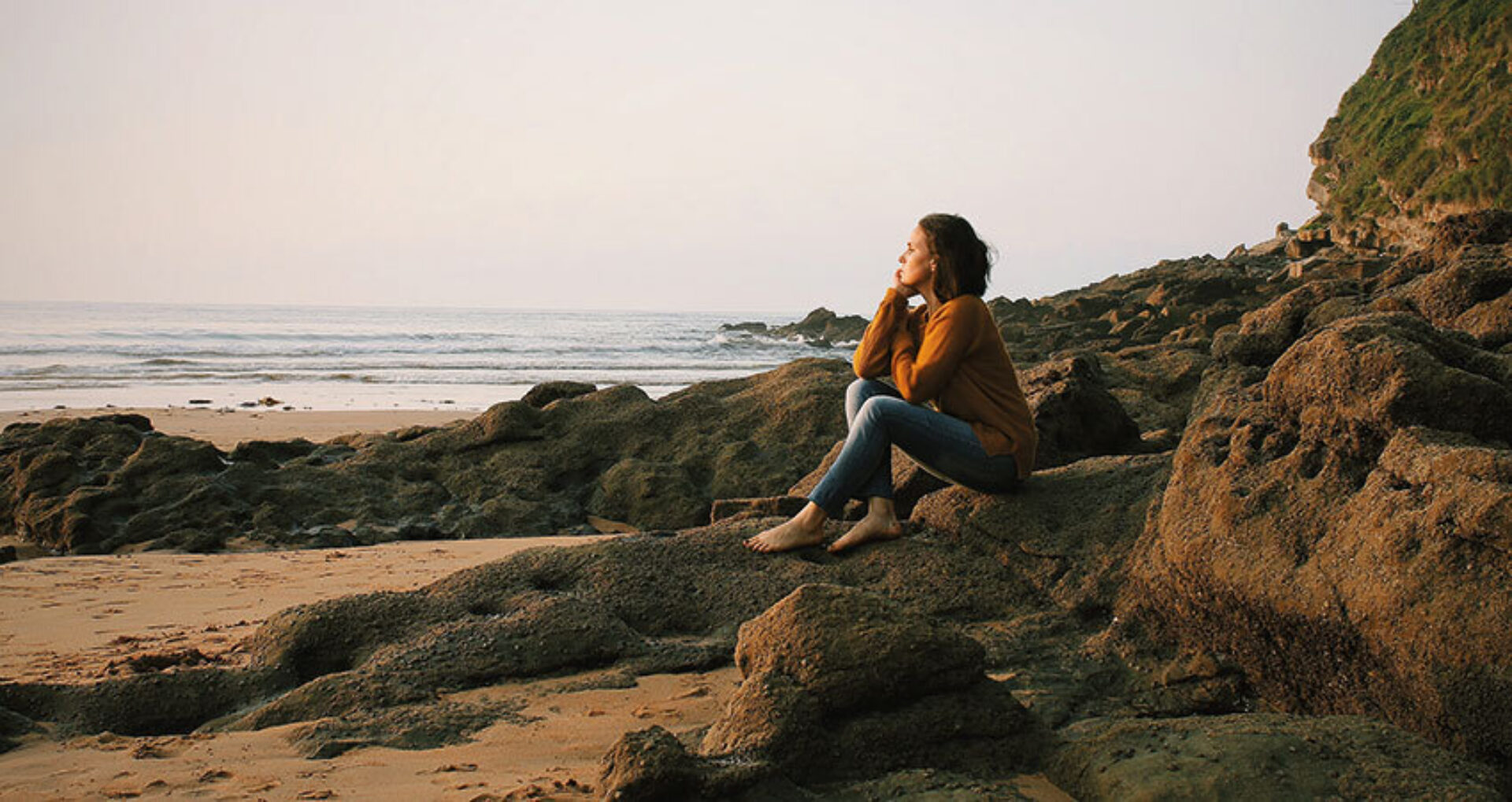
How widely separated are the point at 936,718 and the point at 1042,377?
337 cm

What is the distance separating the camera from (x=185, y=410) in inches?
669

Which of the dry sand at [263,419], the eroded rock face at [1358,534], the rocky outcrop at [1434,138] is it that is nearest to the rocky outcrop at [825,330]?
the rocky outcrop at [1434,138]

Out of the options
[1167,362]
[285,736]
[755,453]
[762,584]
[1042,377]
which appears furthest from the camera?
[1167,362]

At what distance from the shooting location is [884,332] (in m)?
4.86

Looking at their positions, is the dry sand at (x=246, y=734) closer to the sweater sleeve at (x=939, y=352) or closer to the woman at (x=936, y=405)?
the woman at (x=936, y=405)

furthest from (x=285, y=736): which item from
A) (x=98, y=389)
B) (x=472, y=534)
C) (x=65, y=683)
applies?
(x=98, y=389)

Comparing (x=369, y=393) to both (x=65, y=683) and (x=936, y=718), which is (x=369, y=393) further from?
(x=936, y=718)

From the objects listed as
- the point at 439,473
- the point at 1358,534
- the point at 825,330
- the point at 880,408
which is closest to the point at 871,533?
the point at 880,408

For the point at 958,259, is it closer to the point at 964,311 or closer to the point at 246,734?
the point at 964,311

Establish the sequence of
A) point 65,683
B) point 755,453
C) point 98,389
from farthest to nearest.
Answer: point 98,389
point 755,453
point 65,683

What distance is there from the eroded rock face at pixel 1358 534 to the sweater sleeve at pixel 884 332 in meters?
1.29

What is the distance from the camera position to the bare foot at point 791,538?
4.76 m

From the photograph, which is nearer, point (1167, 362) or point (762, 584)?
point (762, 584)

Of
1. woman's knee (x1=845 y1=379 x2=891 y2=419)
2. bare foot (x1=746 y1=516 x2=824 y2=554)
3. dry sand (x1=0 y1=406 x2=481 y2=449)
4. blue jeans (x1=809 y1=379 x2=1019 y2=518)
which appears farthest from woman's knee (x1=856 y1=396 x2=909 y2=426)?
dry sand (x1=0 y1=406 x2=481 y2=449)
